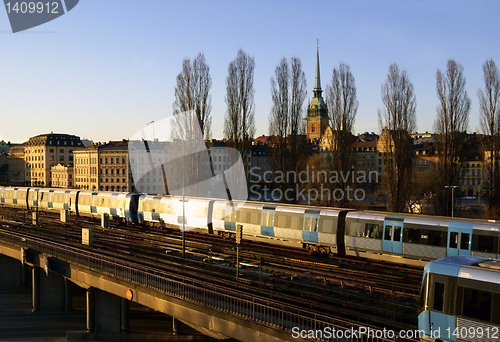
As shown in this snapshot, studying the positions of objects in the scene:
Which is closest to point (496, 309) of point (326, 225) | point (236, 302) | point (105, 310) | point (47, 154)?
point (236, 302)

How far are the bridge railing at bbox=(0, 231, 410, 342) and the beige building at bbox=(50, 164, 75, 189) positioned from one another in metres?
98.4

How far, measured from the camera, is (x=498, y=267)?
34.4 feet

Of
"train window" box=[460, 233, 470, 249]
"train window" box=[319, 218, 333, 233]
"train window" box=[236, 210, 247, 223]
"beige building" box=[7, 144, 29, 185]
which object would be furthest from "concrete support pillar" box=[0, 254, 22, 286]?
"beige building" box=[7, 144, 29, 185]

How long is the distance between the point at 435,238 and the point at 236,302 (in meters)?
9.65

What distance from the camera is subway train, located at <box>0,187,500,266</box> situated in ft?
60.9

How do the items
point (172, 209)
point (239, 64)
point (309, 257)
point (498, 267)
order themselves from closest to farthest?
point (498, 267)
point (309, 257)
point (172, 209)
point (239, 64)

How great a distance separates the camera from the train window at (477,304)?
10.1 meters

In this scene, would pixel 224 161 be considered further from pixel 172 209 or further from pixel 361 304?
pixel 361 304

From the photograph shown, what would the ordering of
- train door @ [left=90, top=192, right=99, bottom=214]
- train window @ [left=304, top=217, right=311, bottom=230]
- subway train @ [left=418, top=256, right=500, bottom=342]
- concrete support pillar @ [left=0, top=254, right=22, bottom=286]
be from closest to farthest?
subway train @ [left=418, top=256, right=500, bottom=342]
train window @ [left=304, top=217, right=311, bottom=230]
concrete support pillar @ [left=0, top=254, right=22, bottom=286]
train door @ [left=90, top=192, right=99, bottom=214]

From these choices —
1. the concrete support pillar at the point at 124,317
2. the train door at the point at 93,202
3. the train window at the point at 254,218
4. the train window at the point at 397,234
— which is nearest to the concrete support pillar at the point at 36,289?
the concrete support pillar at the point at 124,317

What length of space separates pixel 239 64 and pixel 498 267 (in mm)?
38689

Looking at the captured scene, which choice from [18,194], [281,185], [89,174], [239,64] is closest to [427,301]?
[281,185]

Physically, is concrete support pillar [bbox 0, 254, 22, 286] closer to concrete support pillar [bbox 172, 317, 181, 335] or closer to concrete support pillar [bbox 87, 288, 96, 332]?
concrete support pillar [bbox 87, 288, 96, 332]

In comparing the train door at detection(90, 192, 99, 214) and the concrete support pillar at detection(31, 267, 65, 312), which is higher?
the train door at detection(90, 192, 99, 214)
